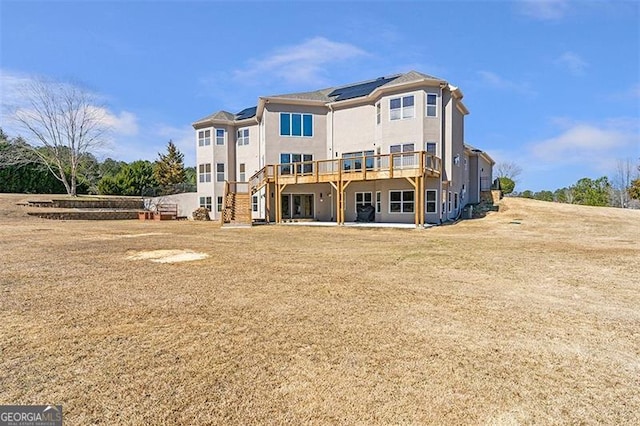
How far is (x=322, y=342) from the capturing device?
3.72 m

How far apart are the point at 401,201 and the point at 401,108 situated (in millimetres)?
5551

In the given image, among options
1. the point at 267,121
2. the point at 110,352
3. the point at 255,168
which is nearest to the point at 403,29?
the point at 267,121

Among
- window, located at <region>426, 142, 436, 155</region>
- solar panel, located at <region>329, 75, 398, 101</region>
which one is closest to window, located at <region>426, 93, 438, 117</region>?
window, located at <region>426, 142, 436, 155</region>

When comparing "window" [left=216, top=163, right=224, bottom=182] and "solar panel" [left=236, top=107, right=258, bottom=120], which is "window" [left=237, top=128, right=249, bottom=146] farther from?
"window" [left=216, top=163, right=224, bottom=182]

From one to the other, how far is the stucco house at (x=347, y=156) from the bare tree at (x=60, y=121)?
14438 millimetres

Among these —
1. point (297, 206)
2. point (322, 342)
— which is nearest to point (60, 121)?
point (297, 206)

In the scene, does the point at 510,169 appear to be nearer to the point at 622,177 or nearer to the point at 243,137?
the point at 622,177

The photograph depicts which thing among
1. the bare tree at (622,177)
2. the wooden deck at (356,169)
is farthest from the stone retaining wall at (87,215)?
the bare tree at (622,177)

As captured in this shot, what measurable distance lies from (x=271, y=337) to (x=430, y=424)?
1.98 m

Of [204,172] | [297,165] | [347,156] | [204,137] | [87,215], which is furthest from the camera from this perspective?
[204,172]

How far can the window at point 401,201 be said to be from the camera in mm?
19969

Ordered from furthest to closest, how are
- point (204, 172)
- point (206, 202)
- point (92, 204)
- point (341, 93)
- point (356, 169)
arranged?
point (92, 204), point (206, 202), point (204, 172), point (341, 93), point (356, 169)

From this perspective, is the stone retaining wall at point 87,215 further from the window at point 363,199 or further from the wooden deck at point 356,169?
the window at point 363,199

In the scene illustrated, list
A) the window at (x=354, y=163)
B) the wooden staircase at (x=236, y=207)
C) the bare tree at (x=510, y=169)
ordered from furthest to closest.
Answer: the bare tree at (x=510, y=169) < the wooden staircase at (x=236, y=207) < the window at (x=354, y=163)
